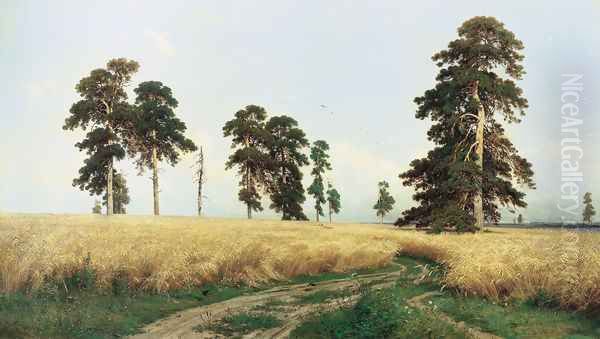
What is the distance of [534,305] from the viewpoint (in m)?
12.1

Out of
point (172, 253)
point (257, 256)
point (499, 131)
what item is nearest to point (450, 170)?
point (499, 131)

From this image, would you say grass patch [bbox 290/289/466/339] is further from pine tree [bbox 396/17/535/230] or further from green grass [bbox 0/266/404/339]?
pine tree [bbox 396/17/535/230]

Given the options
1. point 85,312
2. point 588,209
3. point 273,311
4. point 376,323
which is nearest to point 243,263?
point 273,311

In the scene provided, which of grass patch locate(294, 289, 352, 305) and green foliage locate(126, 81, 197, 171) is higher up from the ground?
green foliage locate(126, 81, 197, 171)

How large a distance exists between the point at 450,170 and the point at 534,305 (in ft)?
69.5

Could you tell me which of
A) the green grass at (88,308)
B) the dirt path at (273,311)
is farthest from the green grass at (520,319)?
the green grass at (88,308)

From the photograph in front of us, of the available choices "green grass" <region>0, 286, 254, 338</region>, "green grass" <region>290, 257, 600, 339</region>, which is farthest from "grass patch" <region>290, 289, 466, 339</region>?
"green grass" <region>0, 286, 254, 338</region>

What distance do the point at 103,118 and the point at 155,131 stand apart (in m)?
5.11

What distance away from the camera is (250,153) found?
180 ft

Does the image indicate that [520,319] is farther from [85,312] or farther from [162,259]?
[162,259]

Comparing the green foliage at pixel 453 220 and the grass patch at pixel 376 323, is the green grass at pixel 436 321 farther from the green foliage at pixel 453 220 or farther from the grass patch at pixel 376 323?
the green foliage at pixel 453 220

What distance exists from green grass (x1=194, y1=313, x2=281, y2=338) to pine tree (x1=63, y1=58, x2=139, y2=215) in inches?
1563

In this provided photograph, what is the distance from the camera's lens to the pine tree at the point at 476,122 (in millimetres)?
34406

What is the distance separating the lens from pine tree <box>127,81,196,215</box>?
5169 centimetres
